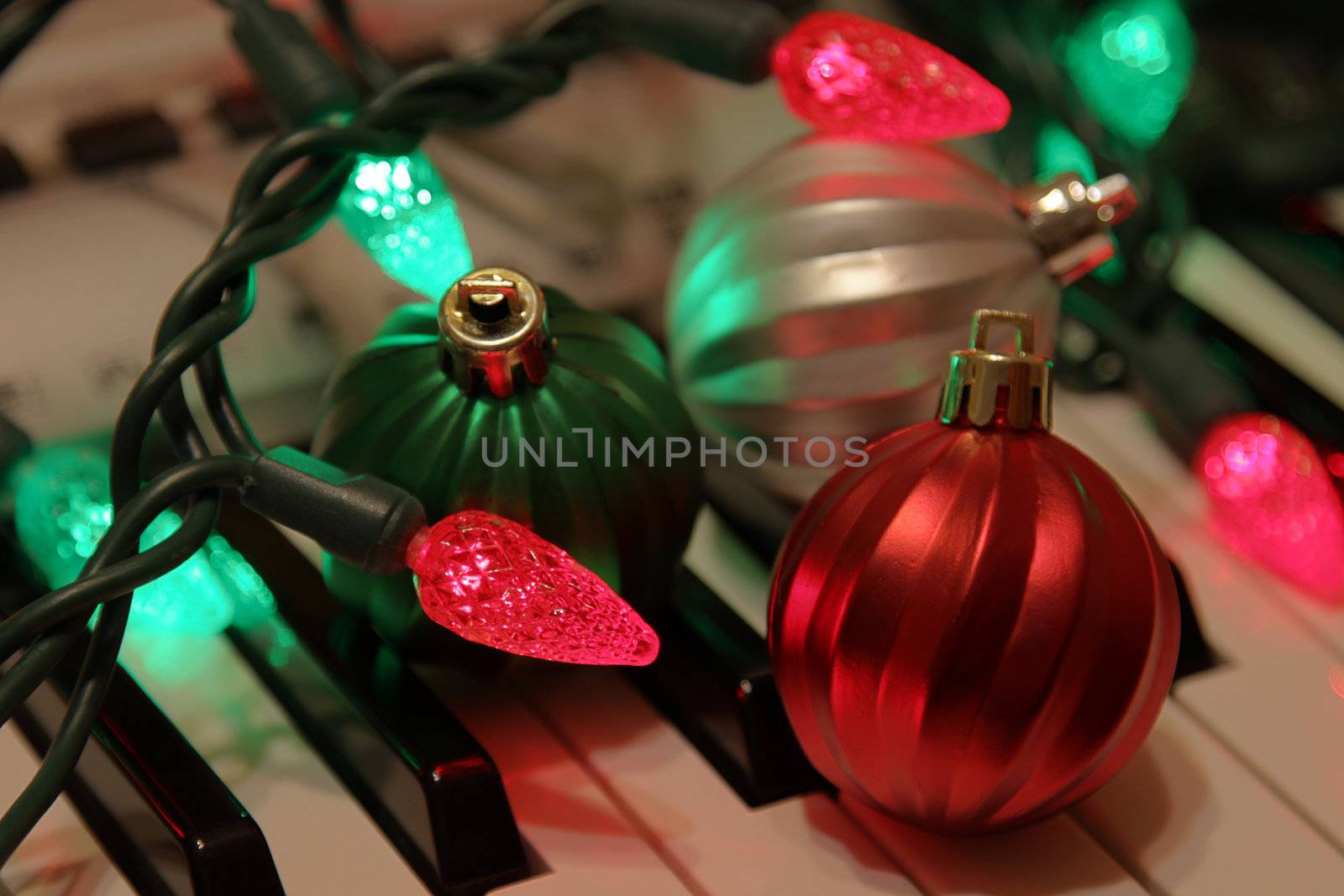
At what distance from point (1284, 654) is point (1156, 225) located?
31 centimetres

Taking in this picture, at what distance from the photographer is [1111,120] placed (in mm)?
923

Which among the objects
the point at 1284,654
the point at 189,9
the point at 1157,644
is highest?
the point at 189,9

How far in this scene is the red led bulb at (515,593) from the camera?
1.51 feet

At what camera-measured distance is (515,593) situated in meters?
0.46

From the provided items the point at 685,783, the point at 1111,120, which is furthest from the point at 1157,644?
the point at 1111,120

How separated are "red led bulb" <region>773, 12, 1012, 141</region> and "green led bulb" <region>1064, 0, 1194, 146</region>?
0.36 m

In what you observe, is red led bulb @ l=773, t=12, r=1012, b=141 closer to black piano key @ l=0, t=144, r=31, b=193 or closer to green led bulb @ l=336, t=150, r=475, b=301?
green led bulb @ l=336, t=150, r=475, b=301

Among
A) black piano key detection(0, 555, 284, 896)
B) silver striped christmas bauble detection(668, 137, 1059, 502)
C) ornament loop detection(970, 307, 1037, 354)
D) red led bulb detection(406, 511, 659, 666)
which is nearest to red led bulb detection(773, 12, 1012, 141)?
silver striped christmas bauble detection(668, 137, 1059, 502)

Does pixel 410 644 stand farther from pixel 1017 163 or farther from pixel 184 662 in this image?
pixel 1017 163

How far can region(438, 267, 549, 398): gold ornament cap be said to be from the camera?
49 cm

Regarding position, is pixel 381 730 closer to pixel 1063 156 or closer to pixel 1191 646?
pixel 1191 646

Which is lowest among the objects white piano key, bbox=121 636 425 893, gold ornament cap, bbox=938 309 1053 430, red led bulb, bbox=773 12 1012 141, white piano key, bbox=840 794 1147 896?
white piano key, bbox=840 794 1147 896

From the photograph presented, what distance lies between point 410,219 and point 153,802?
238 millimetres

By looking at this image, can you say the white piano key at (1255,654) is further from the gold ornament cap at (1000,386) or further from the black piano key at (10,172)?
the black piano key at (10,172)
